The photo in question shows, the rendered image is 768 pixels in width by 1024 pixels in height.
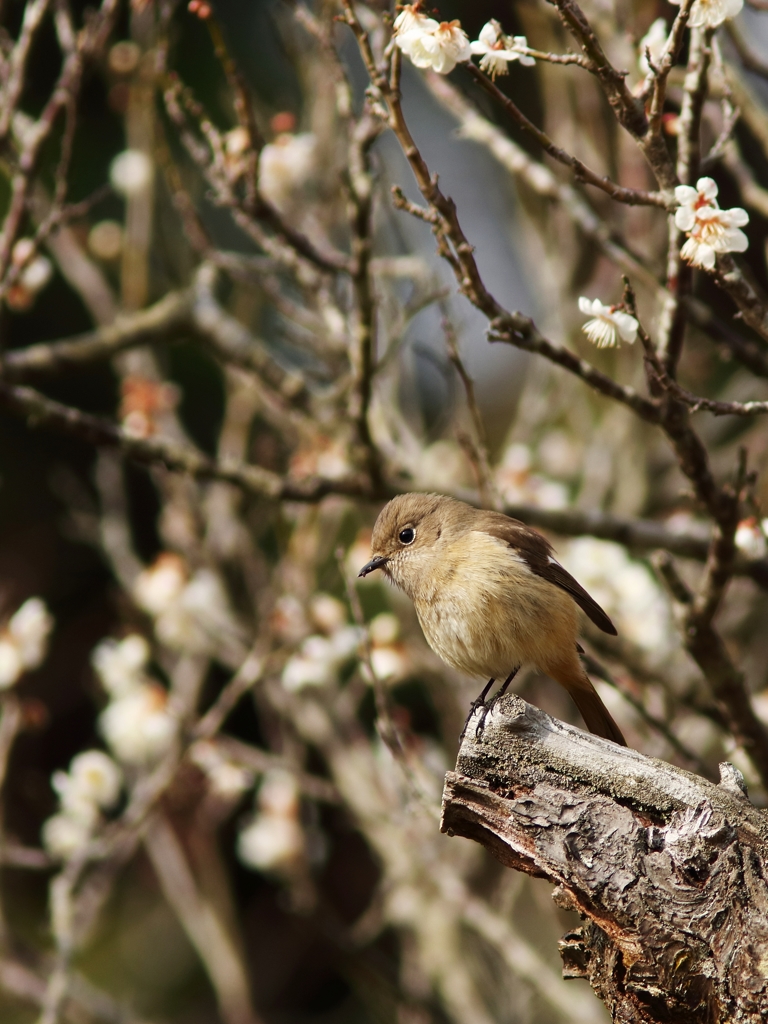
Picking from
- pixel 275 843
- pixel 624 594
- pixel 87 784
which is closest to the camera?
pixel 87 784

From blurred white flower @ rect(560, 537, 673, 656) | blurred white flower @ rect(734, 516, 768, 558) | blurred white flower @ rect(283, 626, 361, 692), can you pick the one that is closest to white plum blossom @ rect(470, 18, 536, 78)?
blurred white flower @ rect(734, 516, 768, 558)

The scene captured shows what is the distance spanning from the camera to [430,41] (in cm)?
246

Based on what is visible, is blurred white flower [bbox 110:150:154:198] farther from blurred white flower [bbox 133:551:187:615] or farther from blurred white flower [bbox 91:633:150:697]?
blurred white flower [bbox 91:633:150:697]

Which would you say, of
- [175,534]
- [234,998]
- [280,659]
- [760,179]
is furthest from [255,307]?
[234,998]

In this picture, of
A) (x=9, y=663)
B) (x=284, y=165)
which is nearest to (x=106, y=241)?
(x=284, y=165)

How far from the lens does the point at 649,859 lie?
215 centimetres

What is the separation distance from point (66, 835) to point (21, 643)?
982mm

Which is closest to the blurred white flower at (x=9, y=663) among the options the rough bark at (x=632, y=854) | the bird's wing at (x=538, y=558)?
the bird's wing at (x=538, y=558)

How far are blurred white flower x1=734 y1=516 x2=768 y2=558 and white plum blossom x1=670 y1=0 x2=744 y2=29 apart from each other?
1475mm

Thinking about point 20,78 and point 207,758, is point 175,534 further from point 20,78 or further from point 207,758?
point 20,78

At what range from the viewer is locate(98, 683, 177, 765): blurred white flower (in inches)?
181

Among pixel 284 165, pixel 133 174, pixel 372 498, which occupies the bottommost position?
pixel 372 498

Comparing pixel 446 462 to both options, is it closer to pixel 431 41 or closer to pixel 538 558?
pixel 538 558

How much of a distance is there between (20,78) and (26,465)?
4.78 m
